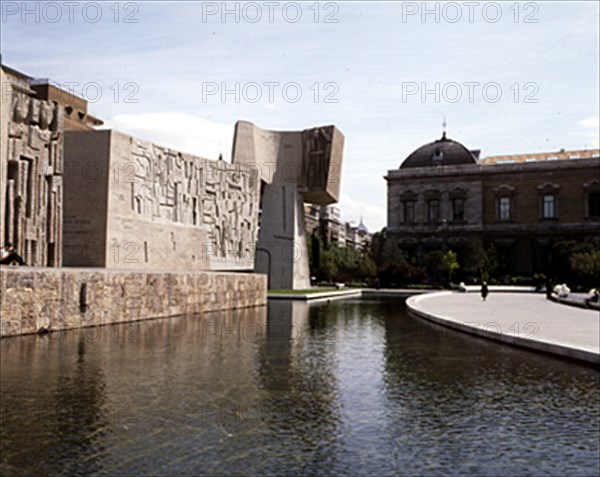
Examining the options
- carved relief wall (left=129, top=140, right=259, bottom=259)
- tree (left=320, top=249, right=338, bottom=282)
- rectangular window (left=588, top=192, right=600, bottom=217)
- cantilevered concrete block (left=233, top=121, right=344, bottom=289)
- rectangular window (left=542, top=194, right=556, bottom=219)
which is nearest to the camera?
carved relief wall (left=129, top=140, right=259, bottom=259)

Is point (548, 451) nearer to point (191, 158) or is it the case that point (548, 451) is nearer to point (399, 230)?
point (191, 158)

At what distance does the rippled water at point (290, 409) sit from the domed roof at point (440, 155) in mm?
53307

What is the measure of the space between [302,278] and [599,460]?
30.1m

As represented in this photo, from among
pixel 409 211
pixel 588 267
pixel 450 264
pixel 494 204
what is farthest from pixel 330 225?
pixel 588 267

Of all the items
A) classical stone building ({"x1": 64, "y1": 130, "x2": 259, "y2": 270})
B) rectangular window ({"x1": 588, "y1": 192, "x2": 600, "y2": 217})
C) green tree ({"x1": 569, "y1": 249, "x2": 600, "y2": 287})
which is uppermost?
rectangular window ({"x1": 588, "y1": 192, "x2": 600, "y2": 217})

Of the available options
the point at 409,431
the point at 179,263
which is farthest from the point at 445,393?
the point at 179,263

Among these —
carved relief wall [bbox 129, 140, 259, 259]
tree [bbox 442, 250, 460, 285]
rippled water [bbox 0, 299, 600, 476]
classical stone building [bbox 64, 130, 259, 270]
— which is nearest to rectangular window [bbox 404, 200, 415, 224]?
tree [bbox 442, 250, 460, 285]

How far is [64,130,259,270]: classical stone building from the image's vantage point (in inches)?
870

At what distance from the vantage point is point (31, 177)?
19531 millimetres

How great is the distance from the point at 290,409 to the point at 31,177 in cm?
1504

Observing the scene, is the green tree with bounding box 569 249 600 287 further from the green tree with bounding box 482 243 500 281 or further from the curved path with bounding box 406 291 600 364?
the curved path with bounding box 406 291 600 364

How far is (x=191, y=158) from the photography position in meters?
27.4

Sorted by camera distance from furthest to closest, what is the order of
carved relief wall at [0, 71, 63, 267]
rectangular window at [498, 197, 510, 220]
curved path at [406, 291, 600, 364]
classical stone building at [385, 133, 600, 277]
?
rectangular window at [498, 197, 510, 220], classical stone building at [385, 133, 600, 277], carved relief wall at [0, 71, 63, 267], curved path at [406, 291, 600, 364]

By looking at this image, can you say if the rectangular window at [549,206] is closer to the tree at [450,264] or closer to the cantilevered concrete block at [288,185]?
the tree at [450,264]
